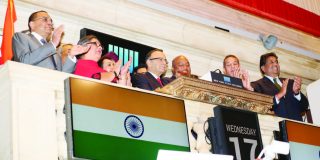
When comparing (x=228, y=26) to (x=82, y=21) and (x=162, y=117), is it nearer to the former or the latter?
(x=82, y=21)

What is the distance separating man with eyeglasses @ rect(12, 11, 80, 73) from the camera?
4039 mm

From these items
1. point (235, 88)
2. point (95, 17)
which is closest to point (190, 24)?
point (95, 17)

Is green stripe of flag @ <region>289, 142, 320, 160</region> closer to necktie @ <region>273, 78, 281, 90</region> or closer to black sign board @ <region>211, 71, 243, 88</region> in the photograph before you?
black sign board @ <region>211, 71, 243, 88</region>

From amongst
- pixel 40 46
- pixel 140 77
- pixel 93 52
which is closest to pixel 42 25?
pixel 40 46

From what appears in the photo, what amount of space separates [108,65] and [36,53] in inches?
31.3

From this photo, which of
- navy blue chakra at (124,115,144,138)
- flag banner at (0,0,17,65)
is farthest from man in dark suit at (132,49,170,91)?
flag banner at (0,0,17,65)

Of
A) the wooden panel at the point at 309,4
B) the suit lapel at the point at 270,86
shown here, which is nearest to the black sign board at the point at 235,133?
the suit lapel at the point at 270,86

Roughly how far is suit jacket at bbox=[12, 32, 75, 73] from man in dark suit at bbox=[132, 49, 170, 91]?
0.78m

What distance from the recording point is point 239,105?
15.0 feet

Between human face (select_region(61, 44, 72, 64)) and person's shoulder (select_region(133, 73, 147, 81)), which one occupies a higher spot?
human face (select_region(61, 44, 72, 64))

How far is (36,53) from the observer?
4039 mm

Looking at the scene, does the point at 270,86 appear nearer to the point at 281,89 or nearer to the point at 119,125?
the point at 281,89

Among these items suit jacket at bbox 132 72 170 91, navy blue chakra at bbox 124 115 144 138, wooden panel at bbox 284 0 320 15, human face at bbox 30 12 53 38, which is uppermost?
wooden panel at bbox 284 0 320 15

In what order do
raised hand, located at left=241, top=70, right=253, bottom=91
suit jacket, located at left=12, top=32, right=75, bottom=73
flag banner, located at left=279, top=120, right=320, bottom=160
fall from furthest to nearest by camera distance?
raised hand, located at left=241, top=70, right=253, bottom=91, flag banner, located at left=279, top=120, right=320, bottom=160, suit jacket, located at left=12, top=32, right=75, bottom=73
